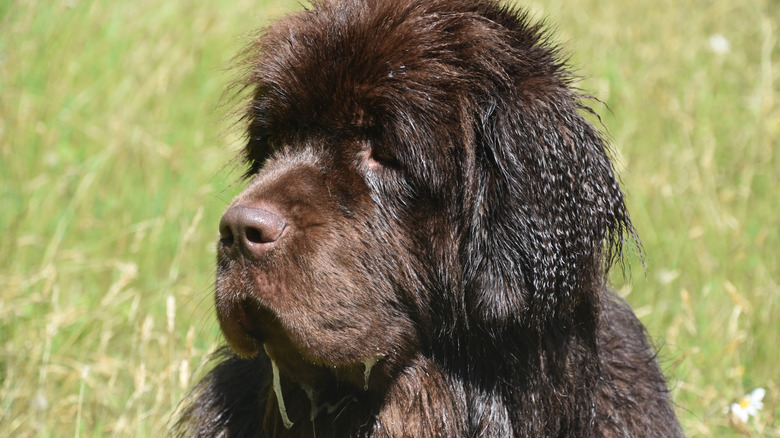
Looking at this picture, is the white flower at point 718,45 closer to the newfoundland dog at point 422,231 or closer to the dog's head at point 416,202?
the newfoundland dog at point 422,231

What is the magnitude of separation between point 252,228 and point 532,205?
2.75 ft

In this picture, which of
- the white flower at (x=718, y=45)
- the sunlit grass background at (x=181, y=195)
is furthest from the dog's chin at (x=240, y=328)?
the white flower at (x=718, y=45)

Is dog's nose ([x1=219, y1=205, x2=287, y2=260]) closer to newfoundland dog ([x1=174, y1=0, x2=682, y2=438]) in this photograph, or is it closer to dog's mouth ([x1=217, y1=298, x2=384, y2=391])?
newfoundland dog ([x1=174, y1=0, x2=682, y2=438])

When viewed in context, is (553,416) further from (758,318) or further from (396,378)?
(758,318)

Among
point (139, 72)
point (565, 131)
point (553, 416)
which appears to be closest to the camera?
point (565, 131)

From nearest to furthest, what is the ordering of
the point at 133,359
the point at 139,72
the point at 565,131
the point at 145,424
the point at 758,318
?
the point at 565,131 < the point at 145,424 < the point at 133,359 < the point at 758,318 < the point at 139,72

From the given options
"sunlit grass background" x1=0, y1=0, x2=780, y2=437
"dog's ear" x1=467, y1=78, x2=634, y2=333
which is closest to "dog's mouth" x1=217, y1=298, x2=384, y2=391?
"dog's ear" x1=467, y1=78, x2=634, y2=333

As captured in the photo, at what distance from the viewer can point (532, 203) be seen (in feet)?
8.95

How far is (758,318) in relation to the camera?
4.71 meters

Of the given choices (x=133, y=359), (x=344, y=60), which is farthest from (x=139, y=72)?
(x=344, y=60)

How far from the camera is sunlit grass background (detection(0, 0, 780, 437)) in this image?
13.1ft

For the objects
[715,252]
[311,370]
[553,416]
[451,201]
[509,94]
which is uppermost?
[715,252]

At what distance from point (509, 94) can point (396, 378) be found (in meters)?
0.96

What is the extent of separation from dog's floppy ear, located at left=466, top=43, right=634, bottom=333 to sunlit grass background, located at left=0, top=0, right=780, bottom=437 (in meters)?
1.01
